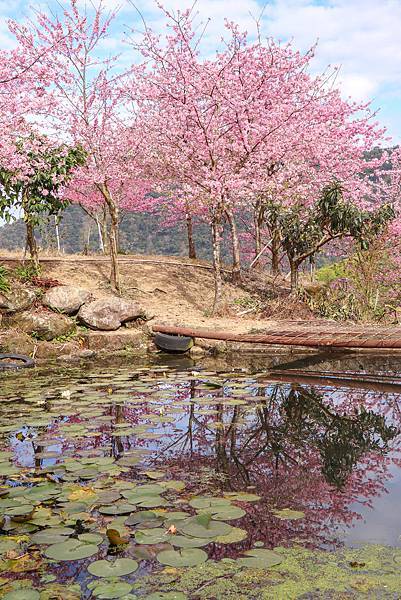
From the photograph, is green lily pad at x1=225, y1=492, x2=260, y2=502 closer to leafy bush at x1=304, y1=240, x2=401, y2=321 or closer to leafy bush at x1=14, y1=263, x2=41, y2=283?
leafy bush at x1=304, y1=240, x2=401, y2=321

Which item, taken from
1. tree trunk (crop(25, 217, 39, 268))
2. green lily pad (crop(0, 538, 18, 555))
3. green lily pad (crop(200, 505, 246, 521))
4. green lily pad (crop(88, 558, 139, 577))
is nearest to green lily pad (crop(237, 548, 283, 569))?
green lily pad (crop(200, 505, 246, 521))

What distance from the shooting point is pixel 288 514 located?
10.2 ft

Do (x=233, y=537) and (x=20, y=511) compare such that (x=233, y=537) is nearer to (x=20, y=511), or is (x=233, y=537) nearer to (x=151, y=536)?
(x=151, y=536)

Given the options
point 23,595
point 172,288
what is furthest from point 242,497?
point 172,288

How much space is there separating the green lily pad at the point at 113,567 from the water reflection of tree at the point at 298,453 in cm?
73

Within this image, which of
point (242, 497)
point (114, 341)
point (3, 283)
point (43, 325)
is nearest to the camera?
point (242, 497)

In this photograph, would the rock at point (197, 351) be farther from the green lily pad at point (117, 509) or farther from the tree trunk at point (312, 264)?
the green lily pad at point (117, 509)

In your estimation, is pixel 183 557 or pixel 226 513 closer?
pixel 183 557

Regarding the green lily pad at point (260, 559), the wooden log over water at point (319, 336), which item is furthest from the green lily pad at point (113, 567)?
the wooden log over water at point (319, 336)

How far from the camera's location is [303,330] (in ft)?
32.5

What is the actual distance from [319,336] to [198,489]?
19.4ft

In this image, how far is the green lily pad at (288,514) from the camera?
307 centimetres

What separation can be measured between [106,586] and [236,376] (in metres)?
5.08

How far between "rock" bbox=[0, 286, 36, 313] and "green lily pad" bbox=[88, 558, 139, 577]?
8808mm
